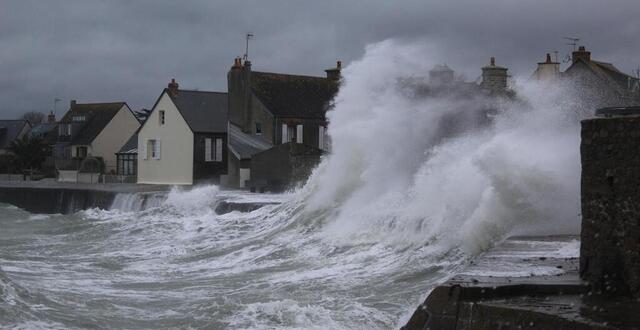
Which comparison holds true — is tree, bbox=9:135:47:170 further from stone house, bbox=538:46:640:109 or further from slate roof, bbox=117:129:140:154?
stone house, bbox=538:46:640:109

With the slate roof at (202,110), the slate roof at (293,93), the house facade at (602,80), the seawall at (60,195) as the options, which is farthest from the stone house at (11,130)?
the house facade at (602,80)

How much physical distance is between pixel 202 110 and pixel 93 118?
1837 centimetres

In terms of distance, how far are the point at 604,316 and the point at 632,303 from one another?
0.55m

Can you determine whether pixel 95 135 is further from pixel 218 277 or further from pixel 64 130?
pixel 218 277

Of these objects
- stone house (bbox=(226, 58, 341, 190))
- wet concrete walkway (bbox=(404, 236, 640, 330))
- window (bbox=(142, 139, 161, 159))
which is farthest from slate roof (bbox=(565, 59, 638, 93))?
wet concrete walkway (bbox=(404, 236, 640, 330))

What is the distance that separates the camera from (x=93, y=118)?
56281 millimetres

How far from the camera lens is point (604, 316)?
650cm

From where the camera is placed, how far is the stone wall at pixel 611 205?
7.09 metres

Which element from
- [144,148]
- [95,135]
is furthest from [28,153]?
[144,148]

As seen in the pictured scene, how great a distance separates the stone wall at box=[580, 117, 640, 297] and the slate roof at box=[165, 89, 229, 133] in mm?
31386

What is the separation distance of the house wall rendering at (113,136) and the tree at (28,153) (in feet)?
15.2

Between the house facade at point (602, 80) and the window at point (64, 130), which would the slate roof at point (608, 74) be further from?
the window at point (64, 130)

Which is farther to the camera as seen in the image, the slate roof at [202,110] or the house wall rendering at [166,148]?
the slate roof at [202,110]

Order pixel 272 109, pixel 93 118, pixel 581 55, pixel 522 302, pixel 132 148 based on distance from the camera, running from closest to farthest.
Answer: pixel 522 302
pixel 581 55
pixel 272 109
pixel 132 148
pixel 93 118
